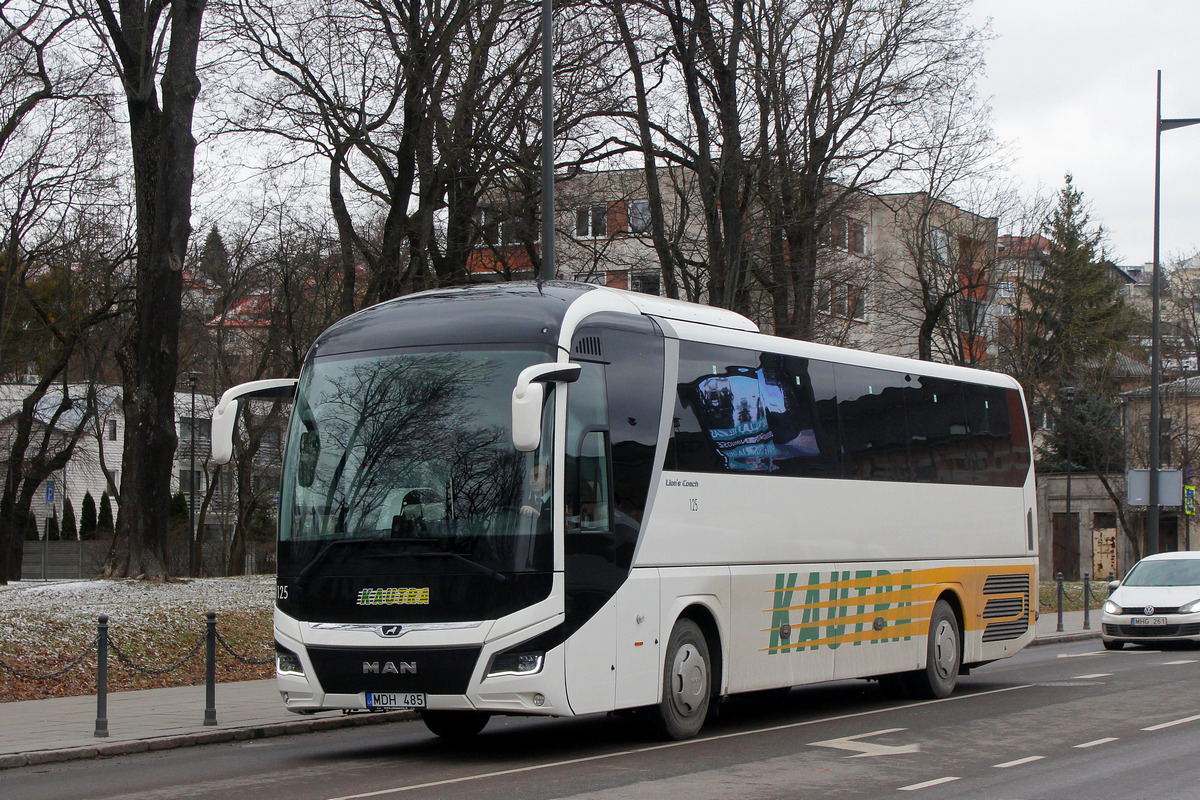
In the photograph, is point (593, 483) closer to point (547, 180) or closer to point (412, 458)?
point (412, 458)

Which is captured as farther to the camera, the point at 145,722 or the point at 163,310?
the point at 163,310

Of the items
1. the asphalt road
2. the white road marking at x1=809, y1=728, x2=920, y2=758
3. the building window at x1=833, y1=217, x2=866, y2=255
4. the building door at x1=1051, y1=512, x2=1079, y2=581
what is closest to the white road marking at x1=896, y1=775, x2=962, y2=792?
the asphalt road

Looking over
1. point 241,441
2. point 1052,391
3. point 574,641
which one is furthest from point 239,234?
point 574,641

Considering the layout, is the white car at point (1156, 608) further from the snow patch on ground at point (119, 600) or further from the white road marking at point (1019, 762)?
the snow patch on ground at point (119, 600)

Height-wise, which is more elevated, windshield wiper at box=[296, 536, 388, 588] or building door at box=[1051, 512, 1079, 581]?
windshield wiper at box=[296, 536, 388, 588]

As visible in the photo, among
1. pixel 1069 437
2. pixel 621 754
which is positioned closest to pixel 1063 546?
pixel 1069 437

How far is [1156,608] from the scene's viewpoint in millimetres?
24031

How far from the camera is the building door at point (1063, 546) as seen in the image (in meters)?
67.6

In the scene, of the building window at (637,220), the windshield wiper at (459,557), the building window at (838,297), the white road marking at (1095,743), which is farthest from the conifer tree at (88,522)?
the white road marking at (1095,743)

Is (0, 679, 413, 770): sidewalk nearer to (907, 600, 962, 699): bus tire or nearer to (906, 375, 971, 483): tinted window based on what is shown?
(907, 600, 962, 699): bus tire

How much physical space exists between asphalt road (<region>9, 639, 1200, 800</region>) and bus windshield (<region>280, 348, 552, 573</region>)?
169 cm

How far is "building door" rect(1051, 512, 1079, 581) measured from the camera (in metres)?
67.6

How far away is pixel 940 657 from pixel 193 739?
851 cm

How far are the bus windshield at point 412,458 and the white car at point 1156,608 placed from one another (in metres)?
16.6
